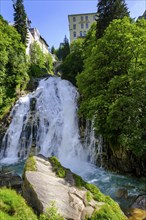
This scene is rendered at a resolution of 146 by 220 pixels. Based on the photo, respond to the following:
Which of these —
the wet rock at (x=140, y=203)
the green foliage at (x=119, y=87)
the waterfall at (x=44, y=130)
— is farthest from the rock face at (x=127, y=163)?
the wet rock at (x=140, y=203)

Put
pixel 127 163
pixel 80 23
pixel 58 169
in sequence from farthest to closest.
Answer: pixel 80 23 < pixel 127 163 < pixel 58 169

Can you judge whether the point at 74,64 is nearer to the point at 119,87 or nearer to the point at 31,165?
the point at 119,87

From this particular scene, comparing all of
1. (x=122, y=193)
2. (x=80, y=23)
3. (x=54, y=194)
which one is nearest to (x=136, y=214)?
(x=122, y=193)

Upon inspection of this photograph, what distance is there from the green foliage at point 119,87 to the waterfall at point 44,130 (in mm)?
4414

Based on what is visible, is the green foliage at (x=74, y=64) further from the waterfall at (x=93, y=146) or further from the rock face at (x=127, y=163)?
the rock face at (x=127, y=163)

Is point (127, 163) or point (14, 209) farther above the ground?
point (14, 209)

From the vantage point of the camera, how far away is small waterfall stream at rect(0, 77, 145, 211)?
14328mm

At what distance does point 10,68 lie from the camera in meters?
27.8

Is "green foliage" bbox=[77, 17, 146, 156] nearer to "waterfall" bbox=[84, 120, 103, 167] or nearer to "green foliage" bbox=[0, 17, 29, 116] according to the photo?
"waterfall" bbox=[84, 120, 103, 167]

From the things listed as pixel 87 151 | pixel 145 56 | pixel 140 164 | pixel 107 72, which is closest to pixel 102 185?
pixel 140 164

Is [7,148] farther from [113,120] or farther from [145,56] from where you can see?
[145,56]

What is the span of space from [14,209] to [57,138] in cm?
1326

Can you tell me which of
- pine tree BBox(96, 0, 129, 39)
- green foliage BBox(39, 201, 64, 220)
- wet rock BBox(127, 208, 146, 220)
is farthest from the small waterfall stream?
pine tree BBox(96, 0, 129, 39)

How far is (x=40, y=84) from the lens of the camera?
3123cm
